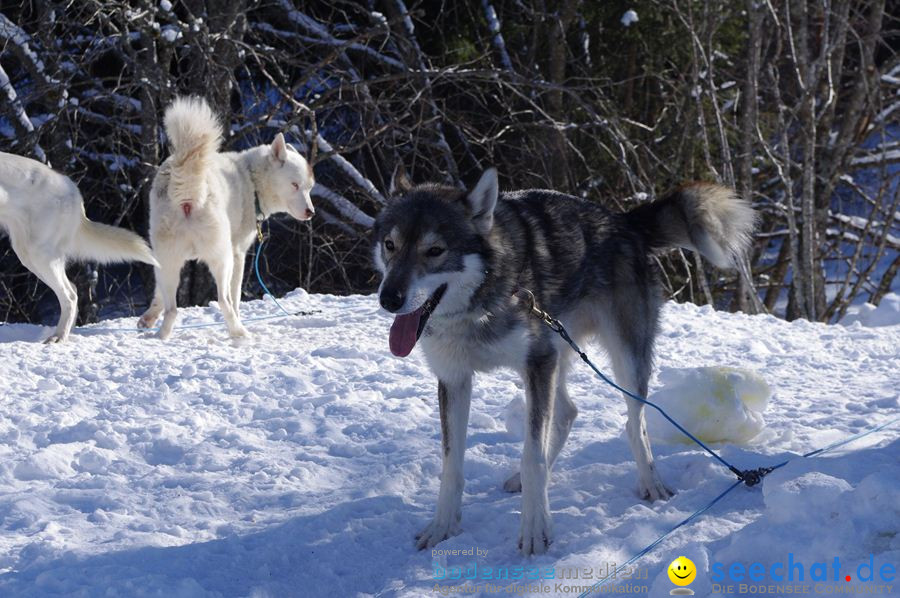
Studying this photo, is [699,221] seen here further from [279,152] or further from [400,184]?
[279,152]

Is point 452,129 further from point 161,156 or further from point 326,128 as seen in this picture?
point 161,156

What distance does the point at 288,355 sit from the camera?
6250 mm

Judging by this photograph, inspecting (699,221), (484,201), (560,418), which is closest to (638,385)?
(560,418)

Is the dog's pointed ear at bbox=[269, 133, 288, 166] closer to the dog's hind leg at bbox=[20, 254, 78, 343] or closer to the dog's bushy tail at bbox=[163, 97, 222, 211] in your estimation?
the dog's bushy tail at bbox=[163, 97, 222, 211]

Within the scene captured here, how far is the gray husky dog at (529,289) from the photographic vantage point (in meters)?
3.34

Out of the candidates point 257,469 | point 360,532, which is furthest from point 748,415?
point 257,469

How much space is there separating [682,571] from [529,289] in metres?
1.25

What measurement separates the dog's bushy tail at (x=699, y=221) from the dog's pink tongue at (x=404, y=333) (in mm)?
1329

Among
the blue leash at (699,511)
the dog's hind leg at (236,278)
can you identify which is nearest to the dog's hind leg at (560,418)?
the blue leash at (699,511)

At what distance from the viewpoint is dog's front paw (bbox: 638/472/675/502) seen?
3.69 metres

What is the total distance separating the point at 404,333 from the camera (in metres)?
3.28

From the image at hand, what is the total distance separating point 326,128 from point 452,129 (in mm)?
1826

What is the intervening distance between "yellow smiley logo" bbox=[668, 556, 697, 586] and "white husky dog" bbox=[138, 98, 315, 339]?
4.85 m

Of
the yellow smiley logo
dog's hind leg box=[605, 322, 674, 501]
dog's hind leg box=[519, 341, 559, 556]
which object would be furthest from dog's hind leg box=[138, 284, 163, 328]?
the yellow smiley logo
